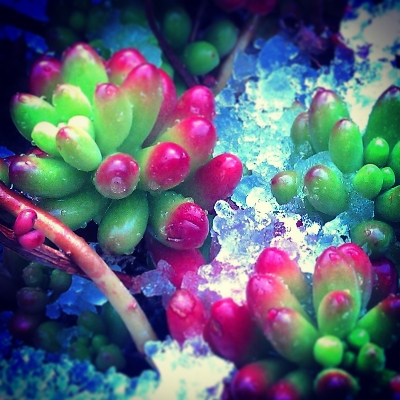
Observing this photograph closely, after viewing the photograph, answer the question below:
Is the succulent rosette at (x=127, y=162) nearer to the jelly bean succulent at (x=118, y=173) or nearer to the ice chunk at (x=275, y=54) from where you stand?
the jelly bean succulent at (x=118, y=173)

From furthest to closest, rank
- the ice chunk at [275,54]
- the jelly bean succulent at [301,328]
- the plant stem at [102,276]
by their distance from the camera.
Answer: the ice chunk at [275,54]
the plant stem at [102,276]
the jelly bean succulent at [301,328]

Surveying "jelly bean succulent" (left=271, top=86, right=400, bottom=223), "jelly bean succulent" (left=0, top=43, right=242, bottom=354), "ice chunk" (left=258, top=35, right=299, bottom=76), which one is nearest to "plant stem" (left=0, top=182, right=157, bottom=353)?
"jelly bean succulent" (left=0, top=43, right=242, bottom=354)

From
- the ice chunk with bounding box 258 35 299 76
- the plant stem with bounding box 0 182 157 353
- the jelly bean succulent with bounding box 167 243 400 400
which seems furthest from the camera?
the ice chunk with bounding box 258 35 299 76

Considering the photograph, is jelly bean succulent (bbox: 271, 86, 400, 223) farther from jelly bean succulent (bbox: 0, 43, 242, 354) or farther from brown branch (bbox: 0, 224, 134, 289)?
brown branch (bbox: 0, 224, 134, 289)

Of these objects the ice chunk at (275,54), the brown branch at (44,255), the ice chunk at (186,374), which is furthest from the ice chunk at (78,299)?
the ice chunk at (275,54)

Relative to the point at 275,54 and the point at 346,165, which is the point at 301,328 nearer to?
the point at 346,165

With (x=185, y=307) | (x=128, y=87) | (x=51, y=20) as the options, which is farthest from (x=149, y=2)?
(x=185, y=307)
